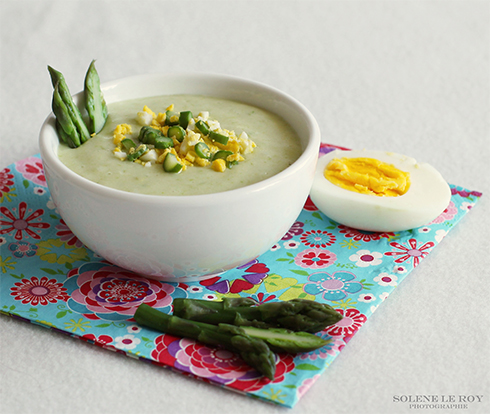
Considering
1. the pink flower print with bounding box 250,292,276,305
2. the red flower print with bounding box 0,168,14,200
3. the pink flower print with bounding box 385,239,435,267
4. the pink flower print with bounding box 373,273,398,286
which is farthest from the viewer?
the red flower print with bounding box 0,168,14,200

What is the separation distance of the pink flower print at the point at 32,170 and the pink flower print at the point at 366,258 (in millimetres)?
1966

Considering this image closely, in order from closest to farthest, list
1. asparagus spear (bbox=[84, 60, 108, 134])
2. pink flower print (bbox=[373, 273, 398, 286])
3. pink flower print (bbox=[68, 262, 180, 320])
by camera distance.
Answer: pink flower print (bbox=[68, 262, 180, 320])
pink flower print (bbox=[373, 273, 398, 286])
asparagus spear (bbox=[84, 60, 108, 134])

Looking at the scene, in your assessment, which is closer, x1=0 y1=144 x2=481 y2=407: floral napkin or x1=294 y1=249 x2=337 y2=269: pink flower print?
x1=0 y1=144 x2=481 y2=407: floral napkin

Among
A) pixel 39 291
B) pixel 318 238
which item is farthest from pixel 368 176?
pixel 39 291

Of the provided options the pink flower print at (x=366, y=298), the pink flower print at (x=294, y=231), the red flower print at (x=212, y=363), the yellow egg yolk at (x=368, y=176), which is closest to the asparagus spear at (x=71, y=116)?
the red flower print at (x=212, y=363)

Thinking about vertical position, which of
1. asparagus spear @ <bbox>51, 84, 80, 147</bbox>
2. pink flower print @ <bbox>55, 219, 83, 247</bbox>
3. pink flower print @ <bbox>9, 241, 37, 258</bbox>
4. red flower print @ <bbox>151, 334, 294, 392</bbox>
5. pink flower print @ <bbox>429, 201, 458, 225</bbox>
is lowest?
pink flower print @ <bbox>9, 241, 37, 258</bbox>

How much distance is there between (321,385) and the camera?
2557 mm

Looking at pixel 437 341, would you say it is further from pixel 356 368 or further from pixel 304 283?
pixel 304 283

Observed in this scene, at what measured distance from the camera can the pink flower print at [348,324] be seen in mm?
2744

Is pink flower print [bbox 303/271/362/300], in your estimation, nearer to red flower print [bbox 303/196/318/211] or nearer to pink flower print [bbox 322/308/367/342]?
pink flower print [bbox 322/308/367/342]

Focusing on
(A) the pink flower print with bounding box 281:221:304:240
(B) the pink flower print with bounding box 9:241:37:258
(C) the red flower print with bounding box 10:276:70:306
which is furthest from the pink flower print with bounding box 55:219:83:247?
(A) the pink flower print with bounding box 281:221:304:240

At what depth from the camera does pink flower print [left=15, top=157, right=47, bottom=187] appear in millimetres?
3997

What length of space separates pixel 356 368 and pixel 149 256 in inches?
39.7

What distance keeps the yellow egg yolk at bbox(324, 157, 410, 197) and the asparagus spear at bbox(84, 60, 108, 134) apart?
4.33 feet
